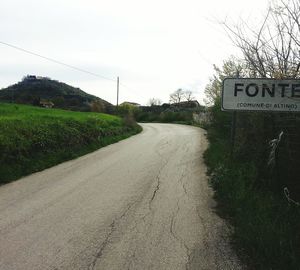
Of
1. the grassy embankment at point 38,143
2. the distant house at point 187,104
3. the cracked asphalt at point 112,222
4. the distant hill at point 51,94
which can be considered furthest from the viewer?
the distant house at point 187,104

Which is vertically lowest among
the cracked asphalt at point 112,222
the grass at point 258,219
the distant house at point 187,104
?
the cracked asphalt at point 112,222

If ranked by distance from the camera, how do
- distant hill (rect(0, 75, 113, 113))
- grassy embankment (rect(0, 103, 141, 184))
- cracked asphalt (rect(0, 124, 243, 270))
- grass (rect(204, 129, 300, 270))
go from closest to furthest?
grass (rect(204, 129, 300, 270)) → cracked asphalt (rect(0, 124, 243, 270)) → grassy embankment (rect(0, 103, 141, 184)) → distant hill (rect(0, 75, 113, 113))

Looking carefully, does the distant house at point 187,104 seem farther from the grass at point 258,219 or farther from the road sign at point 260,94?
the grass at point 258,219

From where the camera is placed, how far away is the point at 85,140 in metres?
22.0

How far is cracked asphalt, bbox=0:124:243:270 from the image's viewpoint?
5977 mm

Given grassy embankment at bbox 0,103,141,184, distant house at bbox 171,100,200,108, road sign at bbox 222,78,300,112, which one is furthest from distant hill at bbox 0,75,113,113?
road sign at bbox 222,78,300,112

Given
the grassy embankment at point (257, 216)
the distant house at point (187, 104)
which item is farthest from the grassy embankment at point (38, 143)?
the distant house at point (187, 104)

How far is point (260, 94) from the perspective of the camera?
12961 mm

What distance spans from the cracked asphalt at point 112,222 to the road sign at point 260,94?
248 cm

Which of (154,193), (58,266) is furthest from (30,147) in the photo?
(58,266)

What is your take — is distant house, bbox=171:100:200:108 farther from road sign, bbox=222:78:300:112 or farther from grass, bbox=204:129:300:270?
grass, bbox=204:129:300:270

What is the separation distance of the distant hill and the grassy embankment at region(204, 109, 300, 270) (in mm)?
53757

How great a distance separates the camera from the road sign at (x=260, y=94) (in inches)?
443

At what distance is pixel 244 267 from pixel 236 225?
6.38 feet
